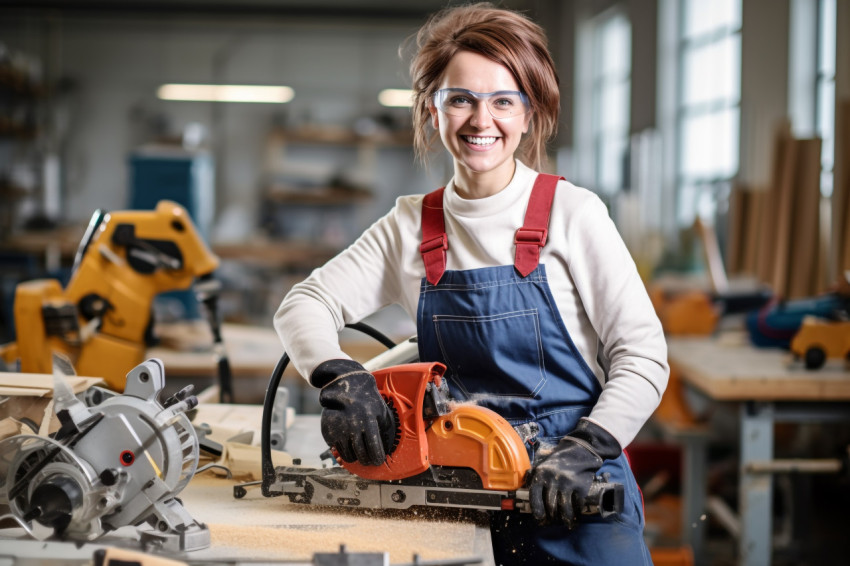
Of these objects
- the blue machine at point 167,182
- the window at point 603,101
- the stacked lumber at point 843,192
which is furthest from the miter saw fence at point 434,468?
the window at point 603,101

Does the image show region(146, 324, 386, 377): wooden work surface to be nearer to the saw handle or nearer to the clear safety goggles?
the clear safety goggles

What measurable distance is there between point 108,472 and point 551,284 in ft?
2.49

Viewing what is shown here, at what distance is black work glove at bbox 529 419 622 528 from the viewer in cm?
124

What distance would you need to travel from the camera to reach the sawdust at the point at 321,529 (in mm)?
1204

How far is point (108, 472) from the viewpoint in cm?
118

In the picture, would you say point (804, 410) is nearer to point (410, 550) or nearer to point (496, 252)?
point (496, 252)

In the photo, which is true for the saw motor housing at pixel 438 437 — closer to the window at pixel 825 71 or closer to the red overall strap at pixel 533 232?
the red overall strap at pixel 533 232

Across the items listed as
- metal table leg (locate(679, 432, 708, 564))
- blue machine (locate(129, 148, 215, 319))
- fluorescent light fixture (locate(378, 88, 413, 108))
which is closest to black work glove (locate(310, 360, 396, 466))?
metal table leg (locate(679, 432, 708, 564))

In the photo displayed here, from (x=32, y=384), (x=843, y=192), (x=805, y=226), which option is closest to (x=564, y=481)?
(x=32, y=384)

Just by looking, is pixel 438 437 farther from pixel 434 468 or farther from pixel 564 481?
pixel 564 481

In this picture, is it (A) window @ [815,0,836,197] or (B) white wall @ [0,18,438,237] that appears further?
(B) white wall @ [0,18,438,237]

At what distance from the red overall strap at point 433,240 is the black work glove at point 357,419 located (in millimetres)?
248

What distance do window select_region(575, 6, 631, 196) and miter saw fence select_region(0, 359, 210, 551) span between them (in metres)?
6.53

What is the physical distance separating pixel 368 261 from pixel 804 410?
170cm
